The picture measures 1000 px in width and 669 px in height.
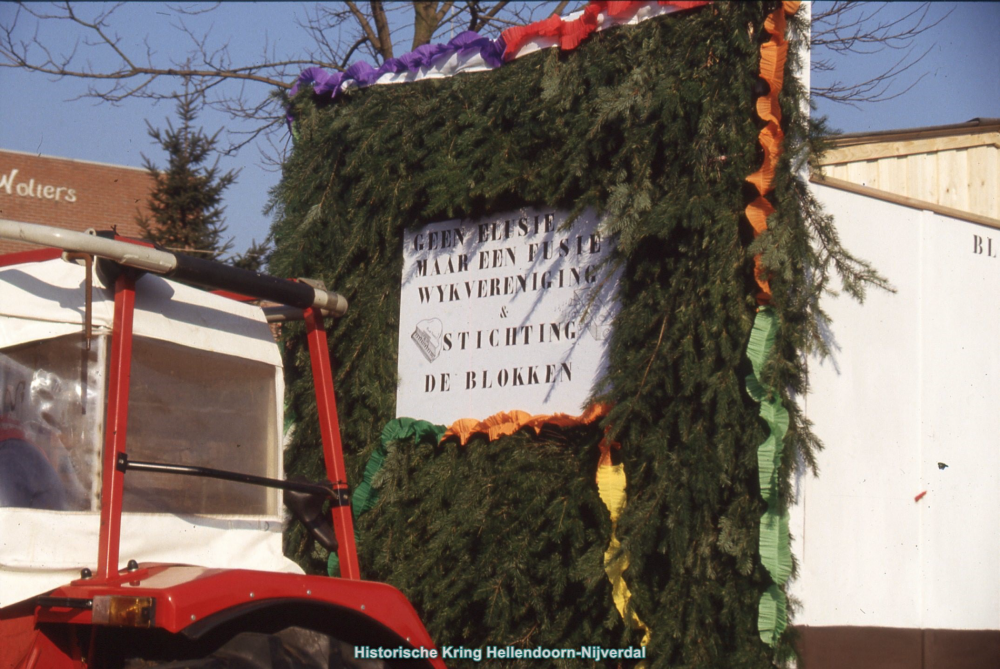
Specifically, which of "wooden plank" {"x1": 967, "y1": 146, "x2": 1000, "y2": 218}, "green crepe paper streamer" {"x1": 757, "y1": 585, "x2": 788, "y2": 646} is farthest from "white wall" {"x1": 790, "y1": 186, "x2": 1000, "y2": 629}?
"wooden plank" {"x1": 967, "y1": 146, "x2": 1000, "y2": 218}

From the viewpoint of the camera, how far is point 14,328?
272cm

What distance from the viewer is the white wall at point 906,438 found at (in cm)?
436

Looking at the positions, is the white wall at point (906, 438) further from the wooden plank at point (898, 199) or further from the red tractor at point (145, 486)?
the red tractor at point (145, 486)

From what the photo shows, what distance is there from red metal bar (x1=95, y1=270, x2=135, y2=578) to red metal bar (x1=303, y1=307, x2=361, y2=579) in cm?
79

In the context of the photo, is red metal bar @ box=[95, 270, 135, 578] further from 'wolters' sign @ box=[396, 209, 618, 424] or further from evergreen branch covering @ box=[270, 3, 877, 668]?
'wolters' sign @ box=[396, 209, 618, 424]

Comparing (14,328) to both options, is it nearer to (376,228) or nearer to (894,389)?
(376,228)

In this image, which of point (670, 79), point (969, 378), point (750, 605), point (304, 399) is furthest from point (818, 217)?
point (304, 399)

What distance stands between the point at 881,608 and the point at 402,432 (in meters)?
2.48

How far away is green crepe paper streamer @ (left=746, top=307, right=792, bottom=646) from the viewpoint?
4.05 metres

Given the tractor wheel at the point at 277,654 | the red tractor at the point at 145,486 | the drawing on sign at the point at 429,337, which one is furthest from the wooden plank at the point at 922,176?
the tractor wheel at the point at 277,654

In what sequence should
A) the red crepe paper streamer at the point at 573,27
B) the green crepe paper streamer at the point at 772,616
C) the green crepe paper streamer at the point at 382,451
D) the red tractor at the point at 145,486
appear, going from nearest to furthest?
1. the red tractor at the point at 145,486
2. the green crepe paper streamer at the point at 772,616
3. the red crepe paper streamer at the point at 573,27
4. the green crepe paper streamer at the point at 382,451

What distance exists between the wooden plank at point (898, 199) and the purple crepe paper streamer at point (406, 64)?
1.86m

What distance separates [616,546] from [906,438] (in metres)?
1.42

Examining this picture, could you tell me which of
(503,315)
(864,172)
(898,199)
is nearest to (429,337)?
(503,315)
